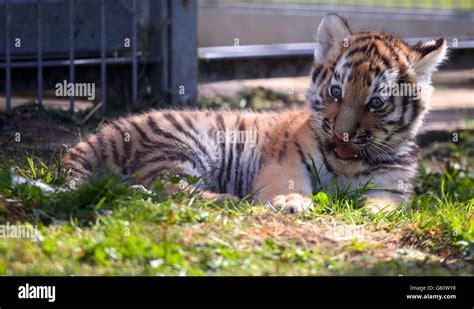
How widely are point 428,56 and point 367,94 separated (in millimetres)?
575

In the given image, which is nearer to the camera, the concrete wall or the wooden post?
the wooden post

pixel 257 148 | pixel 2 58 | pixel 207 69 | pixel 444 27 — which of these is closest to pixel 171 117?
pixel 257 148

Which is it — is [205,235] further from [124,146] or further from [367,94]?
[367,94]

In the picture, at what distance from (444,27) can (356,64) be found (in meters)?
7.52

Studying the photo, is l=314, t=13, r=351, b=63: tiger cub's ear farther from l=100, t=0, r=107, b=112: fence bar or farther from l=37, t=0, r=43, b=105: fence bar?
l=37, t=0, r=43, b=105: fence bar

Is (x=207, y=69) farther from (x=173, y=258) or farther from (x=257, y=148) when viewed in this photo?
(x=173, y=258)

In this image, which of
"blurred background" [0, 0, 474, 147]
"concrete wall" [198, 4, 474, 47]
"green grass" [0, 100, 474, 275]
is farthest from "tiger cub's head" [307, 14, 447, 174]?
"concrete wall" [198, 4, 474, 47]

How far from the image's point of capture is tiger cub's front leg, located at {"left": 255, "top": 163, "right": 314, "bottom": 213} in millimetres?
5719

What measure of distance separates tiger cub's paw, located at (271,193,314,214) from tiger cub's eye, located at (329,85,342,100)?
2.55 ft

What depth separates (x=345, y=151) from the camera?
620cm

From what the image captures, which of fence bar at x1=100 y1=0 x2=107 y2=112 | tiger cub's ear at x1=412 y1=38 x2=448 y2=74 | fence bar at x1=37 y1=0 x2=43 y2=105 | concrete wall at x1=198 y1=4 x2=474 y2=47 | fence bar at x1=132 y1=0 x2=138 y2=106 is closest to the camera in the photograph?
tiger cub's ear at x1=412 y1=38 x2=448 y2=74

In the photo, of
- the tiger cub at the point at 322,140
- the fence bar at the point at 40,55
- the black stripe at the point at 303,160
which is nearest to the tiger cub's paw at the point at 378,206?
the tiger cub at the point at 322,140

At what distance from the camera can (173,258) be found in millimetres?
4418

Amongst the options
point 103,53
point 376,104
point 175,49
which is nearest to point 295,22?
point 175,49
